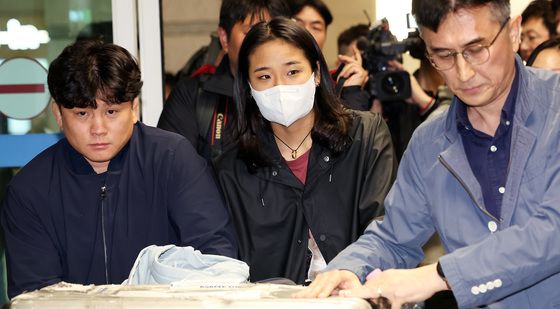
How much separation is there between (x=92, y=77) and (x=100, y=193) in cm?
40

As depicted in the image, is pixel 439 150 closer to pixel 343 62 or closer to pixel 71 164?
pixel 71 164

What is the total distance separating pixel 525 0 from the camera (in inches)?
230

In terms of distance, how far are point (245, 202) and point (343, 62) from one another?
4.19ft

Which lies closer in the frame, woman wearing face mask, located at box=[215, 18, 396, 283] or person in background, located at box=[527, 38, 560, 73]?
woman wearing face mask, located at box=[215, 18, 396, 283]

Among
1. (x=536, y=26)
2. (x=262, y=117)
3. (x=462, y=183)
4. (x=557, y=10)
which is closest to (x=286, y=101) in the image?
(x=262, y=117)

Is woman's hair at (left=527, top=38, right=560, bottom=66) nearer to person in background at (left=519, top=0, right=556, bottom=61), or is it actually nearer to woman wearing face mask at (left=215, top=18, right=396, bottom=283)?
person in background at (left=519, top=0, right=556, bottom=61)

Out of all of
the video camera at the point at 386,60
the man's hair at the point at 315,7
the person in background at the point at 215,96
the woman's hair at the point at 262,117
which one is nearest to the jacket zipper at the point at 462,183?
the woman's hair at the point at 262,117

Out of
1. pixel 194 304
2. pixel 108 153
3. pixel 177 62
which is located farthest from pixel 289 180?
pixel 177 62

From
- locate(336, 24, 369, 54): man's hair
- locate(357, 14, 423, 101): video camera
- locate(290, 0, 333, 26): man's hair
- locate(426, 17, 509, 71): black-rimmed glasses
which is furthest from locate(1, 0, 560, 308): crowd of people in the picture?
locate(336, 24, 369, 54): man's hair

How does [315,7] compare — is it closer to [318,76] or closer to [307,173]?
[318,76]

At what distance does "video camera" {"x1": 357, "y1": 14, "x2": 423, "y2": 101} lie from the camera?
484 centimetres

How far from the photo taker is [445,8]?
249 centimetres

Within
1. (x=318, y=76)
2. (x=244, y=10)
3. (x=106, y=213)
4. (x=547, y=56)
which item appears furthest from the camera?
(x=244, y=10)

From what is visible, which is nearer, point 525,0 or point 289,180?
point 289,180
